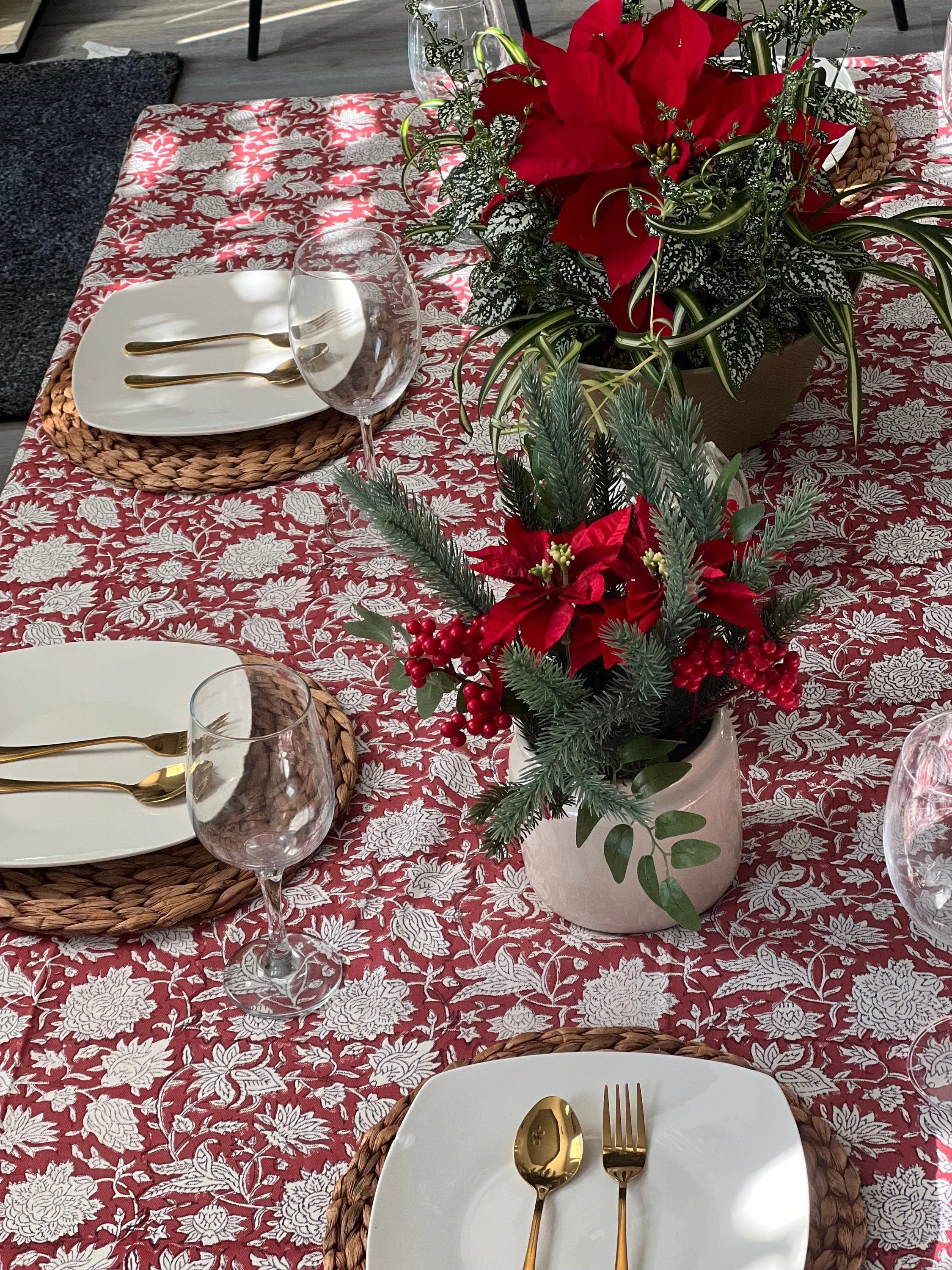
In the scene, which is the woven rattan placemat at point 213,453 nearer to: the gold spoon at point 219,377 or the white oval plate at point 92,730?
the gold spoon at point 219,377

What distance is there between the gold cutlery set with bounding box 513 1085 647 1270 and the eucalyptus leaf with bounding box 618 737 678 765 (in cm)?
16

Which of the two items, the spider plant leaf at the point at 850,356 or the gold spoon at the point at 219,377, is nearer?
the spider plant leaf at the point at 850,356

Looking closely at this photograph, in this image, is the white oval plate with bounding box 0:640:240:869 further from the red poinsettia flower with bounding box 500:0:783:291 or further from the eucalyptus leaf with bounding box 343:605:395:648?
the red poinsettia flower with bounding box 500:0:783:291

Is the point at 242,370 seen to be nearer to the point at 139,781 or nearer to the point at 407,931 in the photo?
the point at 139,781

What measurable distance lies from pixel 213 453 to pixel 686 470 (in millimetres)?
603

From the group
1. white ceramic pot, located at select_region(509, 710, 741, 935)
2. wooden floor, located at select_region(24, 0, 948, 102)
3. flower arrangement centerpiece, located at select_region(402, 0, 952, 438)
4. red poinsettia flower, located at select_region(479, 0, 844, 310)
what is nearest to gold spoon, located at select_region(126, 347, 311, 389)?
flower arrangement centerpiece, located at select_region(402, 0, 952, 438)

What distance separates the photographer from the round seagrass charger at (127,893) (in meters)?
0.77

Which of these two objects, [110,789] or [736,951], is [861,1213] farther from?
[110,789]

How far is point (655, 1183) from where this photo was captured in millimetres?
603

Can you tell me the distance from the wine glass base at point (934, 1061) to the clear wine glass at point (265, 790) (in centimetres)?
31

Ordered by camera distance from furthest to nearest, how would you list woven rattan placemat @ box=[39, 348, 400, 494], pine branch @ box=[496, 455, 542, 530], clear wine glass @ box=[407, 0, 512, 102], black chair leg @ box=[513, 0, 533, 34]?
black chair leg @ box=[513, 0, 533, 34] → clear wine glass @ box=[407, 0, 512, 102] → woven rattan placemat @ box=[39, 348, 400, 494] → pine branch @ box=[496, 455, 542, 530]

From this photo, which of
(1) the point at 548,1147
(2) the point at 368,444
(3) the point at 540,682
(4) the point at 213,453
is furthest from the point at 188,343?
(1) the point at 548,1147

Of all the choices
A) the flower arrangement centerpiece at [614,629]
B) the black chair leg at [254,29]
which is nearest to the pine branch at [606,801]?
the flower arrangement centerpiece at [614,629]

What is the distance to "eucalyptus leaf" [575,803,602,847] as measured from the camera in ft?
2.05
